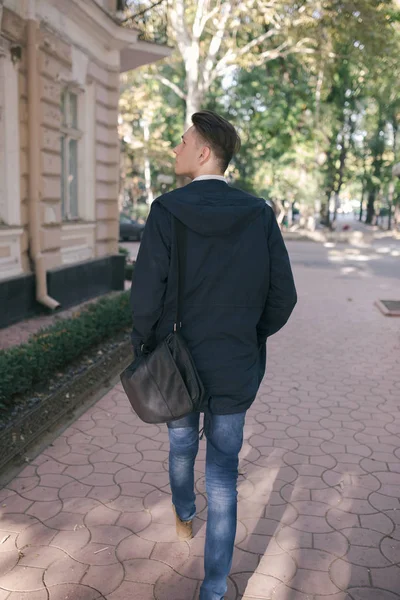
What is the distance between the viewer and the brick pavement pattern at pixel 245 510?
2.64 metres

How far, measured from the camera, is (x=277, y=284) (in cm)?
235

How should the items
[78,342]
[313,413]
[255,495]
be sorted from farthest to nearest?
[78,342] < [313,413] < [255,495]

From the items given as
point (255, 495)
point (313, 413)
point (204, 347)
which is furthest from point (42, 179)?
point (204, 347)

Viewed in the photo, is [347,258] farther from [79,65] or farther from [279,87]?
[79,65]

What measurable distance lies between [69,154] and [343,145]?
96.8ft

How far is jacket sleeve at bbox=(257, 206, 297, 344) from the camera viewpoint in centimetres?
233

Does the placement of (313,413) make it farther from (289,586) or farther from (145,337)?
(145,337)

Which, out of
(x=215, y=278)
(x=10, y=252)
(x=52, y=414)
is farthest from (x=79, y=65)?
(x=215, y=278)

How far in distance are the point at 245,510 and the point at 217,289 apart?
1646 millimetres

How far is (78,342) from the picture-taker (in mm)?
6035

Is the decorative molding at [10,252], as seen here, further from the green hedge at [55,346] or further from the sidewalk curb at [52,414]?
the sidewalk curb at [52,414]

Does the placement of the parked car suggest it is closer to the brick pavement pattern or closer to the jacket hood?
the brick pavement pattern

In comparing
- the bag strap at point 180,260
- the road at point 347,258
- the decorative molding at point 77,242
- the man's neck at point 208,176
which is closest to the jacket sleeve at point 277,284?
the man's neck at point 208,176

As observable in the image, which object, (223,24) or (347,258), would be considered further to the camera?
(347,258)
